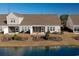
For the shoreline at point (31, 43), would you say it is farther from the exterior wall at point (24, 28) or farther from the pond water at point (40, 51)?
the exterior wall at point (24, 28)

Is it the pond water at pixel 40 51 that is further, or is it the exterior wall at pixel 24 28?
the exterior wall at pixel 24 28

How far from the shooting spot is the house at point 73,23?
12.9 meters

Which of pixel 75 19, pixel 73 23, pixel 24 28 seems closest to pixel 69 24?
pixel 73 23

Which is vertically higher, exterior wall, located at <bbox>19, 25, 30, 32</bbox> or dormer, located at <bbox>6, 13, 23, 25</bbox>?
dormer, located at <bbox>6, 13, 23, 25</bbox>

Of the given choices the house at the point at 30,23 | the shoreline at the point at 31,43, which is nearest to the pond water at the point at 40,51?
the shoreline at the point at 31,43

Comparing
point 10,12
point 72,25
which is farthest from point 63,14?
point 10,12

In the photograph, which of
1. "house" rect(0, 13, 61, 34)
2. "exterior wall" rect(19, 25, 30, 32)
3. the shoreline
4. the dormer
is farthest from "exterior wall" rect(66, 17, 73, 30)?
the dormer

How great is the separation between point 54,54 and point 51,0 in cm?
129

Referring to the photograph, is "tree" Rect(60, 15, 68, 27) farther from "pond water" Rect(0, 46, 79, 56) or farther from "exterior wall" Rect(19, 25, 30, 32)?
"exterior wall" Rect(19, 25, 30, 32)

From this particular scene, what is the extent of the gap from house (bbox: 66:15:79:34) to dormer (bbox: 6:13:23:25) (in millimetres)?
1167

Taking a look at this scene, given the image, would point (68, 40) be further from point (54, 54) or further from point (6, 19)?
point (6, 19)

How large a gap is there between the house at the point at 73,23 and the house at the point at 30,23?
0.24m

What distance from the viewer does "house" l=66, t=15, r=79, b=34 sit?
1285 cm

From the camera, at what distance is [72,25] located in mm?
12922
